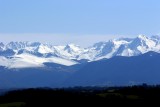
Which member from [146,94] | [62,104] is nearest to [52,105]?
[62,104]

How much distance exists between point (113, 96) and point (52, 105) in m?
22.0

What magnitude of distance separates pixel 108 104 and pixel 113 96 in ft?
53.3

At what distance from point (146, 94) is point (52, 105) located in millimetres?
38030

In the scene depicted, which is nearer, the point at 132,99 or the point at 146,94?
the point at 132,99

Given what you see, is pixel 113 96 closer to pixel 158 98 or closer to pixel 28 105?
pixel 158 98

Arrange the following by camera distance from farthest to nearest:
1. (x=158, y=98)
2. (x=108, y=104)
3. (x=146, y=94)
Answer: (x=146, y=94) < (x=158, y=98) < (x=108, y=104)

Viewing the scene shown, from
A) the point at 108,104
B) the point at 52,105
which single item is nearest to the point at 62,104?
the point at 52,105

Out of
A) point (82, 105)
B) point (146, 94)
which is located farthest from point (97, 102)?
point (146, 94)

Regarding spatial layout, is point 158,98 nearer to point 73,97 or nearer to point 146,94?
point 146,94

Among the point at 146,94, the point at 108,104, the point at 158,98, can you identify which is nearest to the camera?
the point at 108,104

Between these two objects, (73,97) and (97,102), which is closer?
(97,102)

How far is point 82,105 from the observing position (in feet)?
571

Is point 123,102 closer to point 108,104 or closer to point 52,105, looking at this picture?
point 108,104

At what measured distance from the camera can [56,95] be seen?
198 metres
